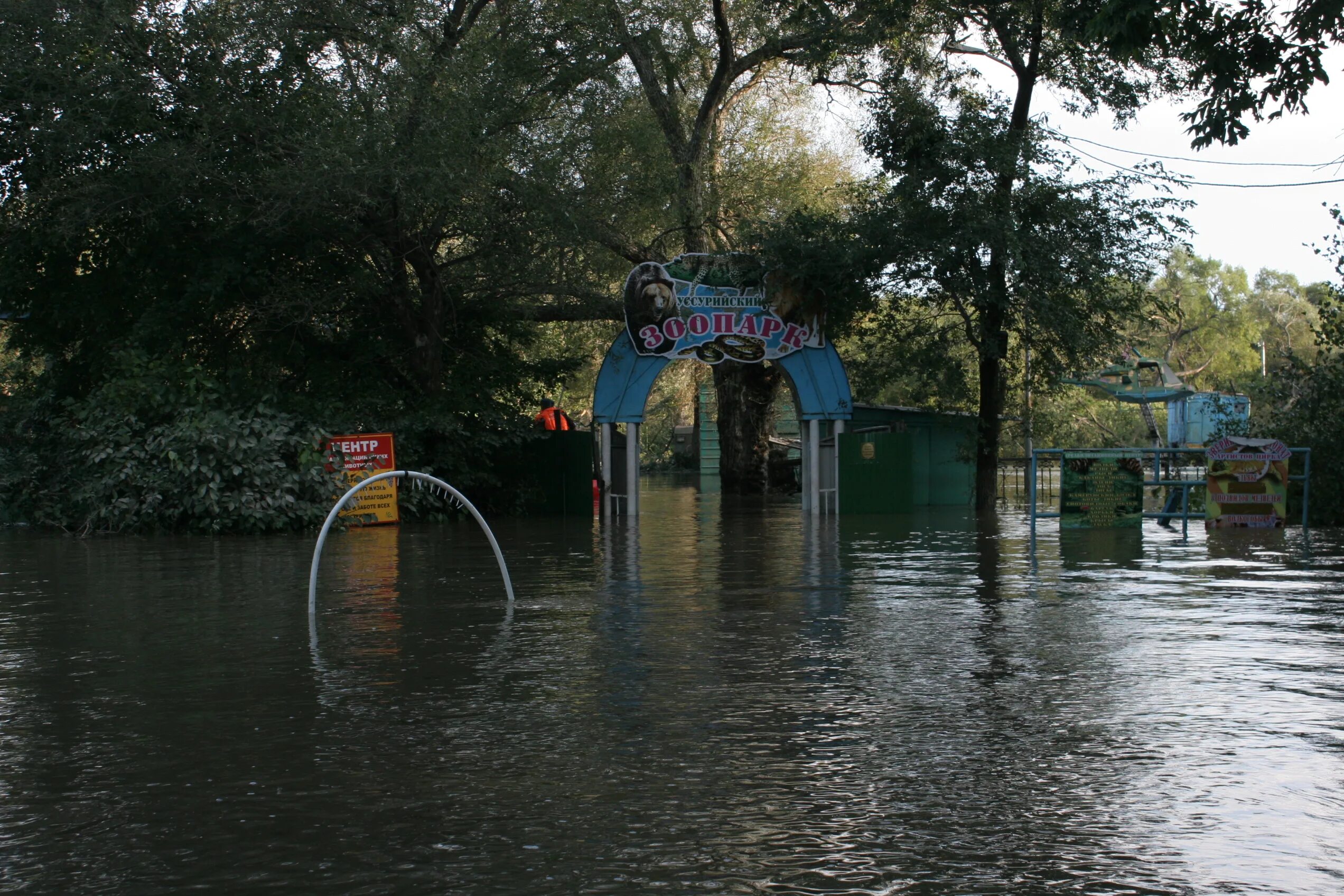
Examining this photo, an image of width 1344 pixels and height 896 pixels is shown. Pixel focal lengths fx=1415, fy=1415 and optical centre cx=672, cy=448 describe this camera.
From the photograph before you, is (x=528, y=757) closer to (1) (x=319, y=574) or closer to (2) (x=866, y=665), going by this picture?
(2) (x=866, y=665)

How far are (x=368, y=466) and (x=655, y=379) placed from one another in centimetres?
536

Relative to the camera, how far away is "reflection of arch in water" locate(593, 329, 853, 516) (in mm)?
25016

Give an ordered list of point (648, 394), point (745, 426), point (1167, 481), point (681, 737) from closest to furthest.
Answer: point (681, 737) → point (1167, 481) → point (648, 394) → point (745, 426)

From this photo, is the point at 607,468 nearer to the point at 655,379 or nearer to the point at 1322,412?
the point at 655,379

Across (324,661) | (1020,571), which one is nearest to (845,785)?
(324,661)

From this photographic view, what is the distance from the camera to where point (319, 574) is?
14156 millimetres

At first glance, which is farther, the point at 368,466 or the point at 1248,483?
the point at 368,466

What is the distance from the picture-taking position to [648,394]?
25.2 meters

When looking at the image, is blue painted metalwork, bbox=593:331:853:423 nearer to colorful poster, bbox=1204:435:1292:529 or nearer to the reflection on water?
colorful poster, bbox=1204:435:1292:529

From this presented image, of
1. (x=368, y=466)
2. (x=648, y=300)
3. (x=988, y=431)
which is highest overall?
(x=648, y=300)

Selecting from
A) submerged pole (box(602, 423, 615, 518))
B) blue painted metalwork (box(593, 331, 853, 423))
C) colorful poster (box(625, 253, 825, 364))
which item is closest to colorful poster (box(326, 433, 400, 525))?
submerged pole (box(602, 423, 615, 518))

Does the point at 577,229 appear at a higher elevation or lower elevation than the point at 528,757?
higher

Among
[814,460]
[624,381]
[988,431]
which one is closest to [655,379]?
[624,381]

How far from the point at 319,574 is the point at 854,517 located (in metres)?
12.2
